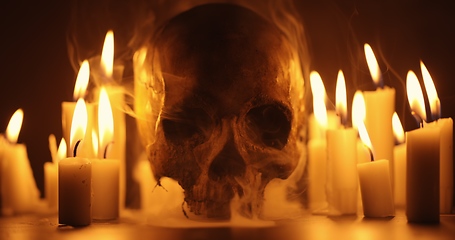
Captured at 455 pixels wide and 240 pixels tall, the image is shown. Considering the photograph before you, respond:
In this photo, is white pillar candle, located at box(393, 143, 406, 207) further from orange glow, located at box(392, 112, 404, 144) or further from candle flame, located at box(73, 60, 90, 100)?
candle flame, located at box(73, 60, 90, 100)

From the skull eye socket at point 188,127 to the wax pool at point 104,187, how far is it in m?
0.17

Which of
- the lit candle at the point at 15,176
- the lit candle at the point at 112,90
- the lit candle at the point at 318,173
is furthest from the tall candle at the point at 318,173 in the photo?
the lit candle at the point at 15,176

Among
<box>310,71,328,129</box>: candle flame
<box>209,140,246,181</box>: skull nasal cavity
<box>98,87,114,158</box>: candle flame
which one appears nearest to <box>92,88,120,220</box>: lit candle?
<box>98,87,114,158</box>: candle flame

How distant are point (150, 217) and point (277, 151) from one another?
371 mm

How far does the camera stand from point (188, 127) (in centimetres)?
177

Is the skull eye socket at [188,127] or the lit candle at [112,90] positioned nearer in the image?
the skull eye socket at [188,127]

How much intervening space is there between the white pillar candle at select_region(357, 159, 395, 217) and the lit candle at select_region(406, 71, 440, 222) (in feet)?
0.34

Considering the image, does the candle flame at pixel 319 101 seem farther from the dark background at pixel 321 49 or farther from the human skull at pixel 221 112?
the dark background at pixel 321 49

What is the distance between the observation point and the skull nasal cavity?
1702 mm

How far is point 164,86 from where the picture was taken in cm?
171

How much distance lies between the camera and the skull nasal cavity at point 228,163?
1.70m

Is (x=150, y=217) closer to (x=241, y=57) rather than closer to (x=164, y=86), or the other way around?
(x=164, y=86)

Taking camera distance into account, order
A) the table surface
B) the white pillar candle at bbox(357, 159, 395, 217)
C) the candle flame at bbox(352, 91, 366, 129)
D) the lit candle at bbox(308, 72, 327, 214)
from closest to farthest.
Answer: the table surface, the white pillar candle at bbox(357, 159, 395, 217), the candle flame at bbox(352, 91, 366, 129), the lit candle at bbox(308, 72, 327, 214)

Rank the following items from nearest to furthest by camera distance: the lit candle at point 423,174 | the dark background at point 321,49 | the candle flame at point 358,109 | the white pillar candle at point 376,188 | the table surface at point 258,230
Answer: the table surface at point 258,230 < the lit candle at point 423,174 < the white pillar candle at point 376,188 < the candle flame at point 358,109 < the dark background at point 321,49
